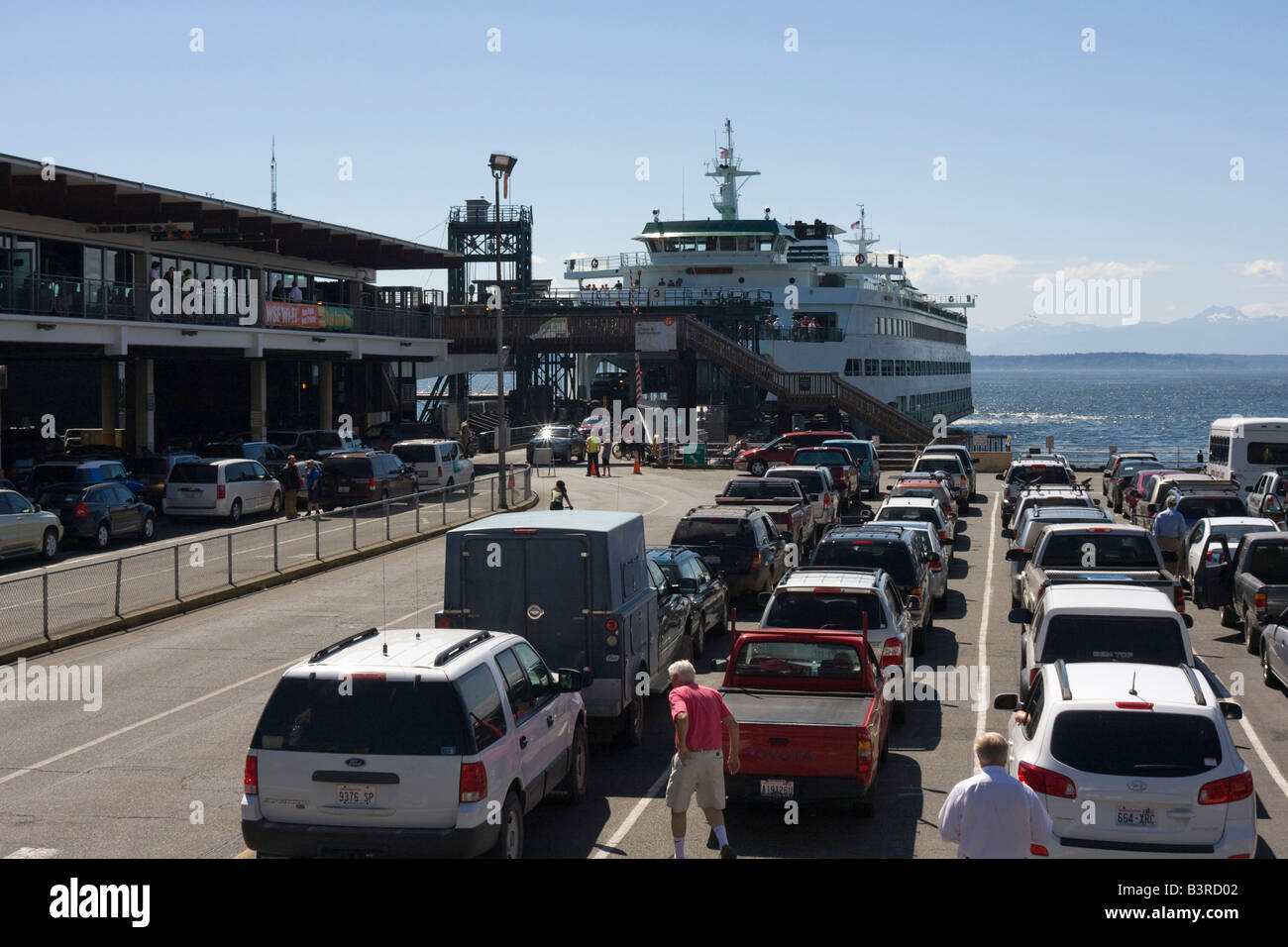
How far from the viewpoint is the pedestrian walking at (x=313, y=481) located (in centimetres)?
3662

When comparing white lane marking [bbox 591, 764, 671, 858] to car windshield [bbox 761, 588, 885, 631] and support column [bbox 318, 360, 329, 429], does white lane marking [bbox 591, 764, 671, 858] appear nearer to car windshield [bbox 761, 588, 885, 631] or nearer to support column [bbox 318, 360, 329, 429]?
car windshield [bbox 761, 588, 885, 631]

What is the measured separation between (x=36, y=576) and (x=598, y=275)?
225ft

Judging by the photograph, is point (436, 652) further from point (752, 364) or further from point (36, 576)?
point (752, 364)

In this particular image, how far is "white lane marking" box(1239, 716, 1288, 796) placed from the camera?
40.3 ft

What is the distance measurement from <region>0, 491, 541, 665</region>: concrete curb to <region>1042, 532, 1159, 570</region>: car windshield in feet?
26.2

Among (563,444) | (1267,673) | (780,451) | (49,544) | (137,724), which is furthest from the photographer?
(563,444)

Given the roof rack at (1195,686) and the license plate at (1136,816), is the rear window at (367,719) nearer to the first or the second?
the license plate at (1136,816)

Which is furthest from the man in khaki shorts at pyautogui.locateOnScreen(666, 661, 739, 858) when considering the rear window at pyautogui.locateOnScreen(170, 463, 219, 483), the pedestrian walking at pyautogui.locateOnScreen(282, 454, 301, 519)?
the pedestrian walking at pyautogui.locateOnScreen(282, 454, 301, 519)

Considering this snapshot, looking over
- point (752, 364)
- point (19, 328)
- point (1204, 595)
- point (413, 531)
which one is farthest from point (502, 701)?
point (752, 364)

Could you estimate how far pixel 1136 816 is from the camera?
8906 mm

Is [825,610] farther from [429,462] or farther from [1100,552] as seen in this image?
[429,462]

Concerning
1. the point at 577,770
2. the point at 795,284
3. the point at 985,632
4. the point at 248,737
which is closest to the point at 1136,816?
the point at 577,770

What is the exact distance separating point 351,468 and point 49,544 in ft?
32.9
